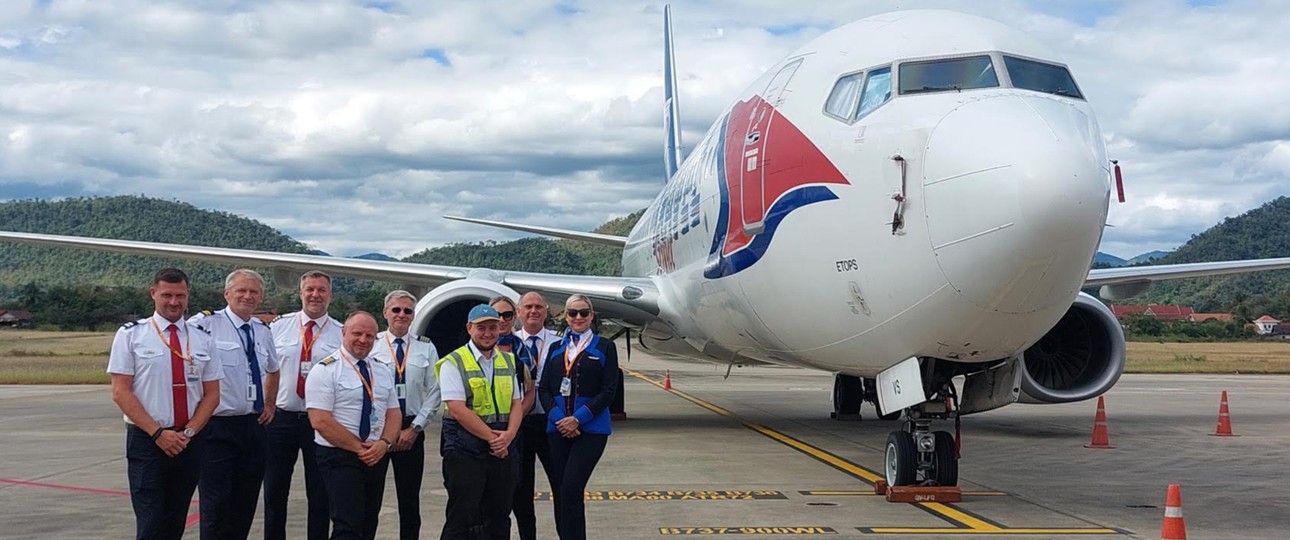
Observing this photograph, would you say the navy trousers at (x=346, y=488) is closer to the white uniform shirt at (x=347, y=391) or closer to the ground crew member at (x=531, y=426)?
the white uniform shirt at (x=347, y=391)

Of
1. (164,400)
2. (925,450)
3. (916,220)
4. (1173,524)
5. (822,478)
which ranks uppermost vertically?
(916,220)

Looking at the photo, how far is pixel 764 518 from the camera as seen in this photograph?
25.8ft

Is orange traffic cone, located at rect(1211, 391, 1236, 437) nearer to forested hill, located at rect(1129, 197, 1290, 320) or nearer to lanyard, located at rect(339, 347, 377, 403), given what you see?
lanyard, located at rect(339, 347, 377, 403)

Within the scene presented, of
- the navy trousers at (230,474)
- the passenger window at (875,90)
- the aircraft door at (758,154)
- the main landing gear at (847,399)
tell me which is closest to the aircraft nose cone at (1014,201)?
the passenger window at (875,90)

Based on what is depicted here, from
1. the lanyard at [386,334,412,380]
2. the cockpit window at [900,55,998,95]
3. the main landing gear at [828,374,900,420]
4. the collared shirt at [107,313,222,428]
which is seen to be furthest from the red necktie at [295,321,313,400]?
the main landing gear at [828,374,900,420]

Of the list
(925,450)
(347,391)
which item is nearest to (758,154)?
(925,450)

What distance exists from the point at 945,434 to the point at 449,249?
9717 cm

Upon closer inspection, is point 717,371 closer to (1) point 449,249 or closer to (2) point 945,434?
(2) point 945,434

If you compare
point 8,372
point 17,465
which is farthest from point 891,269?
point 8,372

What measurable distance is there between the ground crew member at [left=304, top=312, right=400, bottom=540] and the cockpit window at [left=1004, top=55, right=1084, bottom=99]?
4.50m

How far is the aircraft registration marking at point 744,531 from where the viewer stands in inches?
287

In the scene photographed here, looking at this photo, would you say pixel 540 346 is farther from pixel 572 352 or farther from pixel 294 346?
pixel 294 346

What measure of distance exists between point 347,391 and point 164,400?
2.89ft

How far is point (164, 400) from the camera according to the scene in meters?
5.71
